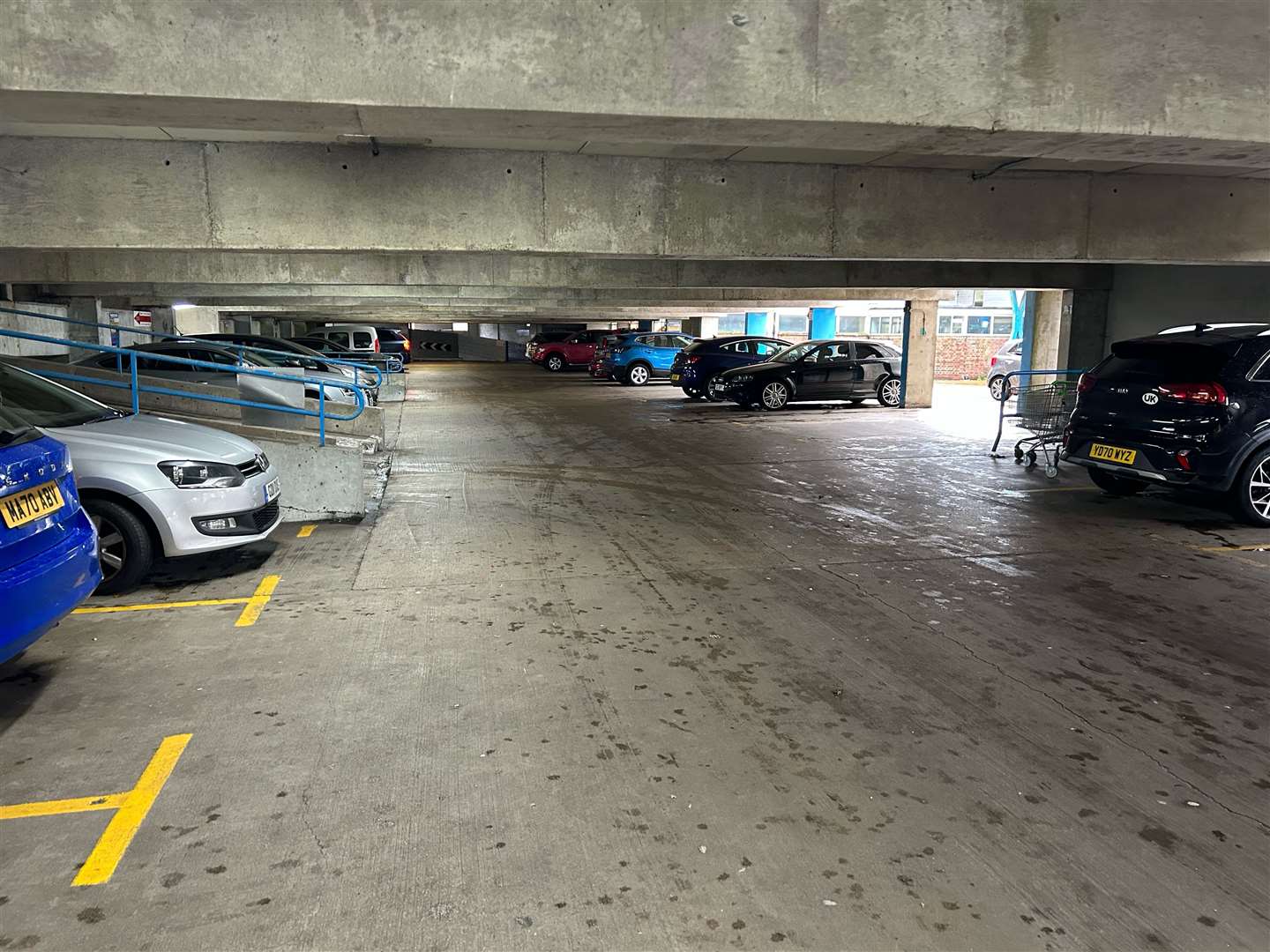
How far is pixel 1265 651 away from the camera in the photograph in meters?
4.84

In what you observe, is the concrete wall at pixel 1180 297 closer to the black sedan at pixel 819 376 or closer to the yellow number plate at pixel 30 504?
the black sedan at pixel 819 376

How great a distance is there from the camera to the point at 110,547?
5.66m

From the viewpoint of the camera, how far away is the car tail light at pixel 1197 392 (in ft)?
24.7

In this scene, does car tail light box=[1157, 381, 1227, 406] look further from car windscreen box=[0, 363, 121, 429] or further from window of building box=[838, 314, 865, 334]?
window of building box=[838, 314, 865, 334]

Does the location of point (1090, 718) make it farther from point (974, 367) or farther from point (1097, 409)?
point (974, 367)

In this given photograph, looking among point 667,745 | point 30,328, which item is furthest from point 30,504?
point 30,328

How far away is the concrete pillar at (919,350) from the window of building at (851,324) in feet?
83.4

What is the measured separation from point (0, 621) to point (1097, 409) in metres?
8.87

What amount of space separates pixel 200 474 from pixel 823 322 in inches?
1034

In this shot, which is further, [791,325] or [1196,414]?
[791,325]

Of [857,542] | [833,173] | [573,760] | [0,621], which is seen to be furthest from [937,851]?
[833,173]

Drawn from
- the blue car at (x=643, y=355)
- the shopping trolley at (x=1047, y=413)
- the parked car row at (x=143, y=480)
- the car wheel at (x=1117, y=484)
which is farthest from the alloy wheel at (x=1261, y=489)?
the blue car at (x=643, y=355)

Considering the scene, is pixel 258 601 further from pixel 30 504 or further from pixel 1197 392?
pixel 1197 392

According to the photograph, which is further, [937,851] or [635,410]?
[635,410]
